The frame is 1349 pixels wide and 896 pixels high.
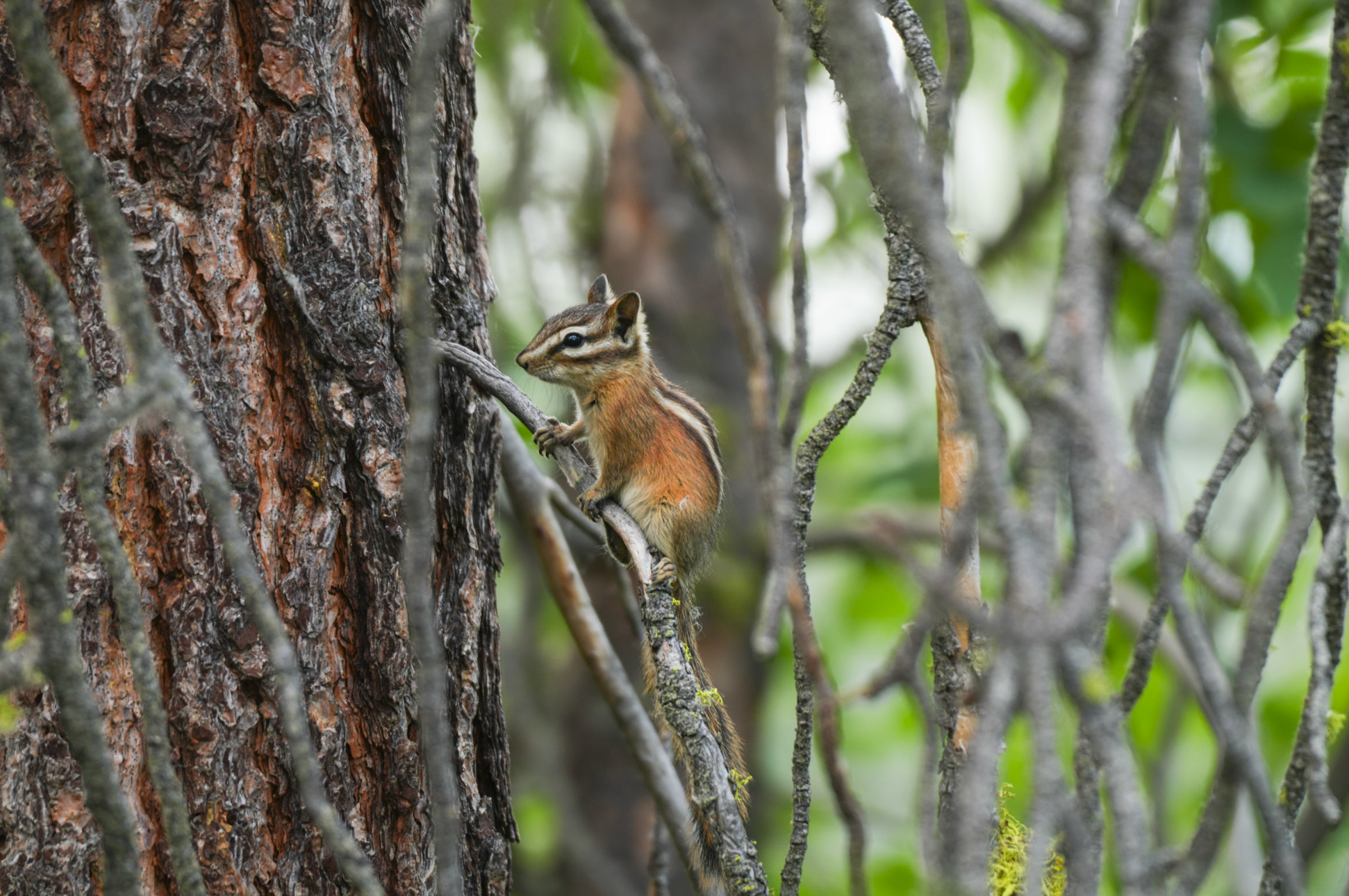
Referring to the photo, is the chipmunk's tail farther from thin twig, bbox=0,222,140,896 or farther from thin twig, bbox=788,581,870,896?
thin twig, bbox=0,222,140,896

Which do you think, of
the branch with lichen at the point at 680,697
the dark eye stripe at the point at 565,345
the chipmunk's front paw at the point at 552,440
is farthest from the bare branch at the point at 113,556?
the dark eye stripe at the point at 565,345

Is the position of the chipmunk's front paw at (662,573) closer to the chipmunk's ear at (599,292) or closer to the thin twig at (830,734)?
the thin twig at (830,734)

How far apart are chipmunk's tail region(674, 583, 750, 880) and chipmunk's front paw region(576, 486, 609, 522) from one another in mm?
282

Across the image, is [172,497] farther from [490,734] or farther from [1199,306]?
[1199,306]

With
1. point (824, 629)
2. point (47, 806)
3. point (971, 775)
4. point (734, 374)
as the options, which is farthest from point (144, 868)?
point (824, 629)

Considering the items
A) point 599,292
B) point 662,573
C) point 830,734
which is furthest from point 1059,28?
point 599,292

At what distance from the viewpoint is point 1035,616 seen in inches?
32.5

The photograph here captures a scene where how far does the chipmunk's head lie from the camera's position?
3.22 meters

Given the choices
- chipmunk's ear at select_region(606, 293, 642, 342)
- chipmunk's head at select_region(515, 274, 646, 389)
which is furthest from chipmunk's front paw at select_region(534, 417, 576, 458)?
chipmunk's ear at select_region(606, 293, 642, 342)

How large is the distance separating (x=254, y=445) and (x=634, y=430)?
167 cm

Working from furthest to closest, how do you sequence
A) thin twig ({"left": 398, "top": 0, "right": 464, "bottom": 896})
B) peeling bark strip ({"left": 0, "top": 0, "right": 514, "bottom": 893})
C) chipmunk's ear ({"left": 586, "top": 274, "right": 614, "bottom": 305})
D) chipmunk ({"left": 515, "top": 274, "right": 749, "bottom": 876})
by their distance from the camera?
1. chipmunk's ear ({"left": 586, "top": 274, "right": 614, "bottom": 305})
2. chipmunk ({"left": 515, "top": 274, "right": 749, "bottom": 876})
3. peeling bark strip ({"left": 0, "top": 0, "right": 514, "bottom": 893})
4. thin twig ({"left": 398, "top": 0, "right": 464, "bottom": 896})

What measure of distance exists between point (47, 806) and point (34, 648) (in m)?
0.68

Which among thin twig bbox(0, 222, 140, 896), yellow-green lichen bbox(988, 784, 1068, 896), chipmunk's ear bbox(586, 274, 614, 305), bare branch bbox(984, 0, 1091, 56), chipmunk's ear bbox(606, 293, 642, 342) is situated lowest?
yellow-green lichen bbox(988, 784, 1068, 896)

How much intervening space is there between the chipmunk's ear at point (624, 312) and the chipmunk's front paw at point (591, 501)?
1.67ft
